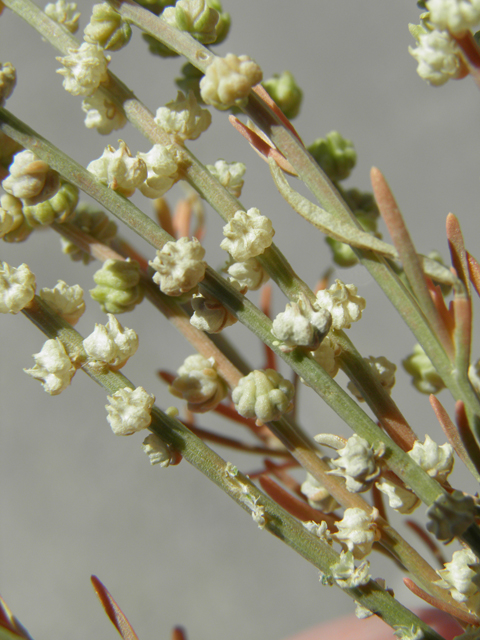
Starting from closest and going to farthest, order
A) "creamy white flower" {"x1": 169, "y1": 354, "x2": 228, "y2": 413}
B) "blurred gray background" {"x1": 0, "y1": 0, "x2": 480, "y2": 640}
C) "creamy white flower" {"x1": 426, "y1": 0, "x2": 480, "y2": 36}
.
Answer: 1. "creamy white flower" {"x1": 426, "y1": 0, "x2": 480, "y2": 36}
2. "creamy white flower" {"x1": 169, "y1": 354, "x2": 228, "y2": 413}
3. "blurred gray background" {"x1": 0, "y1": 0, "x2": 480, "y2": 640}

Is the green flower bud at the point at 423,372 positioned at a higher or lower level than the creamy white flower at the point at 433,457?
higher

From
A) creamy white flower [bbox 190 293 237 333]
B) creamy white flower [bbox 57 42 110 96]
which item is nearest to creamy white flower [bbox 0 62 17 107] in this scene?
creamy white flower [bbox 57 42 110 96]

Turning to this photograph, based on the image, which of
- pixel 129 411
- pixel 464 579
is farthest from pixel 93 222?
pixel 464 579

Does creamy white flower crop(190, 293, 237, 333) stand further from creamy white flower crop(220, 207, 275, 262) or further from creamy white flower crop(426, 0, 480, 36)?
creamy white flower crop(426, 0, 480, 36)

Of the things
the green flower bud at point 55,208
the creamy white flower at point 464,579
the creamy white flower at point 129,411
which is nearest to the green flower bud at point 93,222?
the green flower bud at point 55,208

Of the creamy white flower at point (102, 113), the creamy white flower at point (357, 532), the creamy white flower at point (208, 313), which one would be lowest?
the creamy white flower at point (357, 532)

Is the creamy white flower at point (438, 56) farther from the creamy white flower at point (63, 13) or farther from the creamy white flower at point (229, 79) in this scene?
the creamy white flower at point (63, 13)

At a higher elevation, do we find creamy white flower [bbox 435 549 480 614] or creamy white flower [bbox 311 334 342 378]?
creamy white flower [bbox 311 334 342 378]
